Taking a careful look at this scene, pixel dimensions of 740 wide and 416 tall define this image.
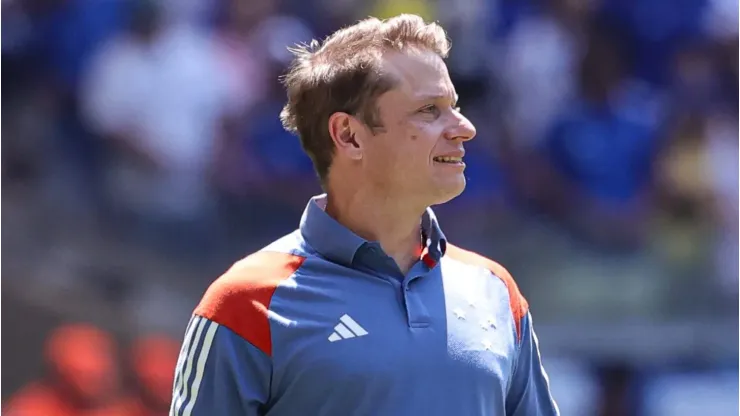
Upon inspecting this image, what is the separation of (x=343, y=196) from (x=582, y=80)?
13.5 ft

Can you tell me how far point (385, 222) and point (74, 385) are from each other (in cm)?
302

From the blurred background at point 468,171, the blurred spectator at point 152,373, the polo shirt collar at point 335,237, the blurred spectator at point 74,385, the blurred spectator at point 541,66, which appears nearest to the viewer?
the polo shirt collar at point 335,237

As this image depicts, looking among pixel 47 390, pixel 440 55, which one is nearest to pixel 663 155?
pixel 47 390

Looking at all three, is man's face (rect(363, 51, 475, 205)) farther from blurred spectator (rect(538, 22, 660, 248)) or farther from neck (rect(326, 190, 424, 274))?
blurred spectator (rect(538, 22, 660, 248))

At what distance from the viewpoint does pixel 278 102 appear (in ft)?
18.9

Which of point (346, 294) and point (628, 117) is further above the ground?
point (628, 117)

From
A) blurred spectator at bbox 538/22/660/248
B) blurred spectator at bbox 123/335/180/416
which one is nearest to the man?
blurred spectator at bbox 123/335/180/416

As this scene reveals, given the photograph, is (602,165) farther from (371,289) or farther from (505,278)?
(371,289)

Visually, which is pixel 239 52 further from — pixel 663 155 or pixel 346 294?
pixel 346 294

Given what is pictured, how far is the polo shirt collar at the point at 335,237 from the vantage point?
1.96m

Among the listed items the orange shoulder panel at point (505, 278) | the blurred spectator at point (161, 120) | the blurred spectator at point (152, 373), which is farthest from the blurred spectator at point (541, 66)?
the orange shoulder panel at point (505, 278)

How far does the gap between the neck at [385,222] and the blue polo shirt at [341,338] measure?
0.05 meters

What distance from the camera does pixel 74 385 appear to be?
469 centimetres

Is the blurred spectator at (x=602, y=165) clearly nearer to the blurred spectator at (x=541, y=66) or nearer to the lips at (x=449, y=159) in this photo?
the blurred spectator at (x=541, y=66)
